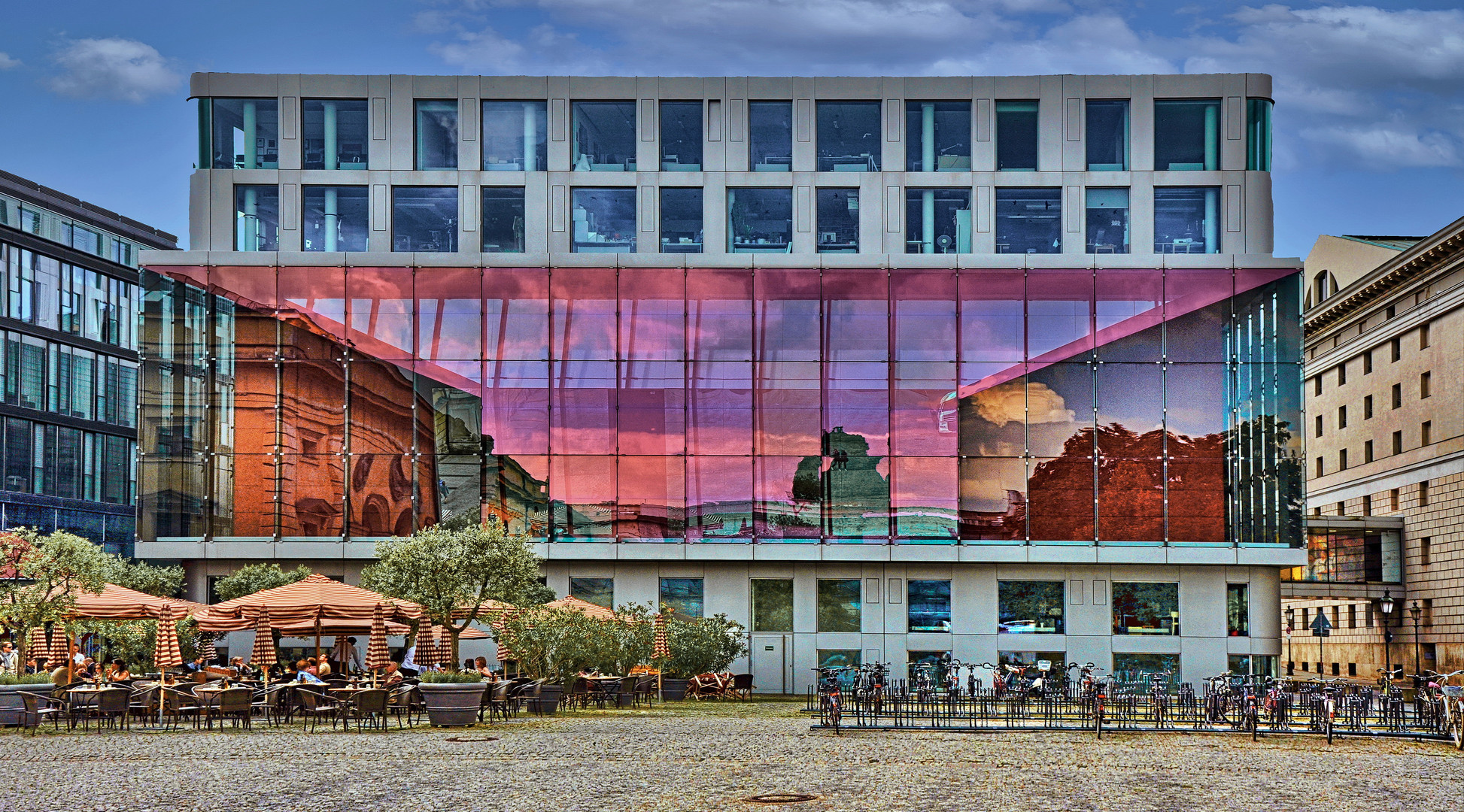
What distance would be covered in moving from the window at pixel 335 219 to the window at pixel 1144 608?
25616mm

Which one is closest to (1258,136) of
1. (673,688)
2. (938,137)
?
(938,137)

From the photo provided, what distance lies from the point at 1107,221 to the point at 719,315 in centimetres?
1245

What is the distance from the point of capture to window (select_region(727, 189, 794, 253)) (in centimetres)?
5172

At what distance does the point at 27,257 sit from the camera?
8456cm

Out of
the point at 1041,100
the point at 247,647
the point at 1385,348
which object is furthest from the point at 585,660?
the point at 1385,348

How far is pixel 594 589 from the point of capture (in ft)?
165

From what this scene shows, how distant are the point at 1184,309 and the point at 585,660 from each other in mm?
22419

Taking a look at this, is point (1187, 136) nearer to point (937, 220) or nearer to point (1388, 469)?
point (937, 220)

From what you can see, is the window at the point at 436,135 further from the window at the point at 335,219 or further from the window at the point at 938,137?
the window at the point at 938,137

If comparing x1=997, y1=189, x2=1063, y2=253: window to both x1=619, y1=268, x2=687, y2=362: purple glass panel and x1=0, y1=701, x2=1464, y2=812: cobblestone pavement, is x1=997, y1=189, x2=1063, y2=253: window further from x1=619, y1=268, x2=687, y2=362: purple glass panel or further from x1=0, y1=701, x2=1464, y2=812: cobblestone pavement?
x1=0, y1=701, x2=1464, y2=812: cobblestone pavement

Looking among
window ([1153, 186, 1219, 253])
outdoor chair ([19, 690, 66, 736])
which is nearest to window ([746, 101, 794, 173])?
window ([1153, 186, 1219, 253])

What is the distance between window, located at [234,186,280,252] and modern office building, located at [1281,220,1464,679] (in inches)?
2149

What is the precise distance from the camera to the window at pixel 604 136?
52.3 m

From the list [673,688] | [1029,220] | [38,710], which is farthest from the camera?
[1029,220]
